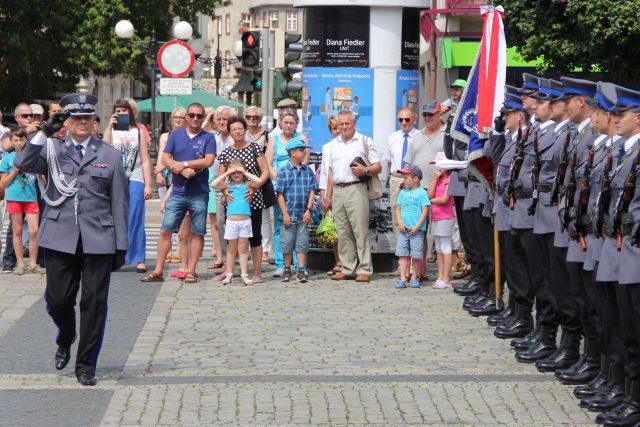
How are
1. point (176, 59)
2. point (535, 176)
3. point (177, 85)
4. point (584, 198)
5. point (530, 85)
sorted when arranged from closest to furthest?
point (584, 198)
point (535, 176)
point (530, 85)
point (176, 59)
point (177, 85)

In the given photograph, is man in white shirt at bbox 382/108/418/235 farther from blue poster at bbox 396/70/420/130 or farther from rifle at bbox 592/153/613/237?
rifle at bbox 592/153/613/237

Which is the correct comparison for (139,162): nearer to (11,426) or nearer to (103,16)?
(11,426)

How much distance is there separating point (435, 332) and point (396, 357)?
56.4 inches

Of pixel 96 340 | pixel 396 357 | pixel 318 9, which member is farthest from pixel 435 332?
pixel 318 9

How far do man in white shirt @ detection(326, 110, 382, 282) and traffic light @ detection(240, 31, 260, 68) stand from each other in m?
6.45

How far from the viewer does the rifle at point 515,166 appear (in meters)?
11.4

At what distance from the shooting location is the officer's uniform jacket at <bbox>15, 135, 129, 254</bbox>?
10250mm

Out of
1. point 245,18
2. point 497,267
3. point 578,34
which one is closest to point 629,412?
point 497,267

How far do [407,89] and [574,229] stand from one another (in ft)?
26.2

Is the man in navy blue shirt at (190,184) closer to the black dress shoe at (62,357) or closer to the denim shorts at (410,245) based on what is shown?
the denim shorts at (410,245)

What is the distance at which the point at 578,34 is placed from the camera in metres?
22.7

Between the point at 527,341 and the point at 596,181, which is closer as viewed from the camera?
the point at 596,181

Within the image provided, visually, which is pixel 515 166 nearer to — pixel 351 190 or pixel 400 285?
pixel 400 285

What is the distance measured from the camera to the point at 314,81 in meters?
17.3
